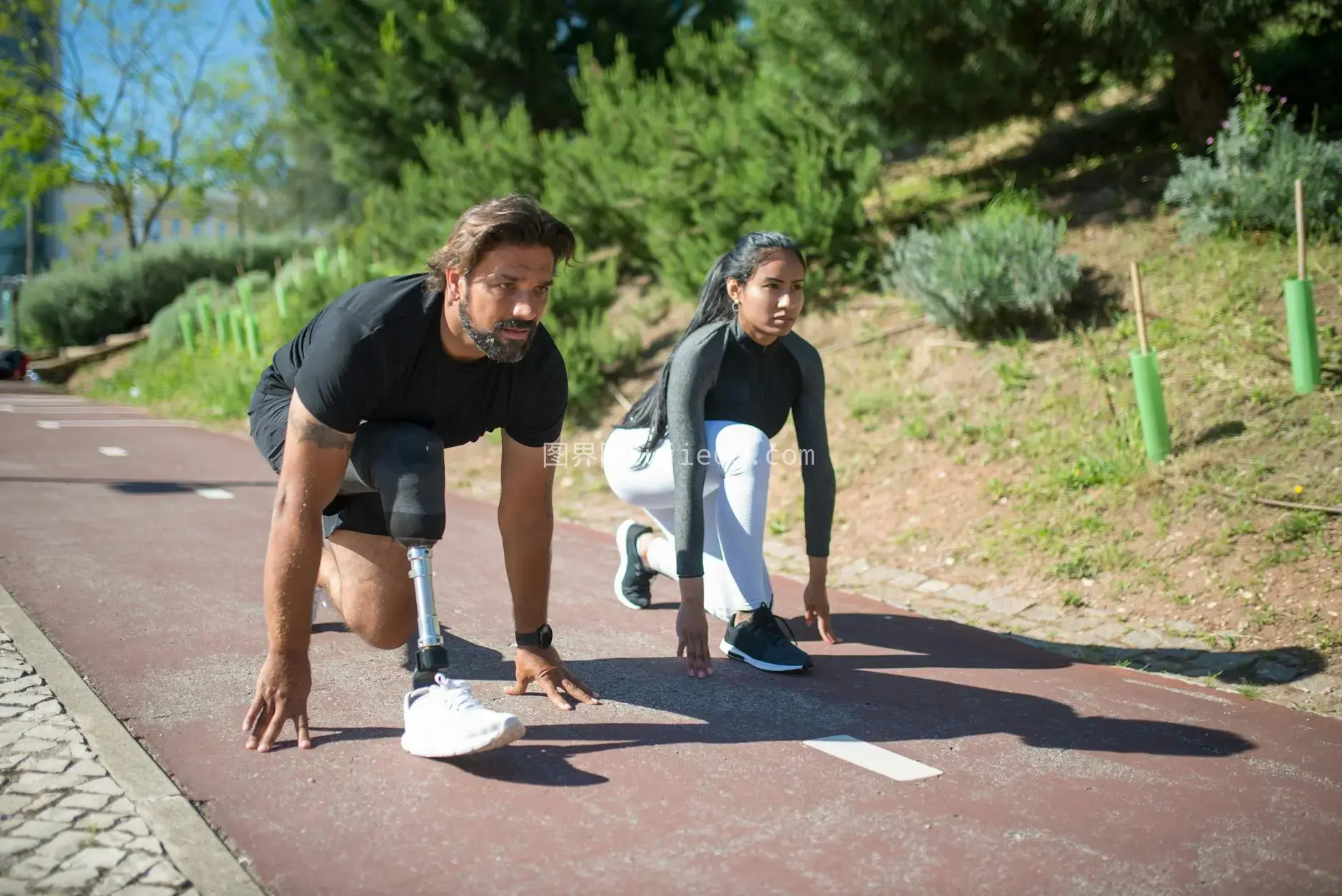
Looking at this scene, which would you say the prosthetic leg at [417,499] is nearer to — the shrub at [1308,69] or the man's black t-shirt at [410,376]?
the man's black t-shirt at [410,376]

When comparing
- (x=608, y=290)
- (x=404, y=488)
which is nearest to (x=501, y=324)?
(x=404, y=488)

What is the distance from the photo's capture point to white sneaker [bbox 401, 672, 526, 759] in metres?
3.19

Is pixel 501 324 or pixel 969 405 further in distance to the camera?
pixel 969 405

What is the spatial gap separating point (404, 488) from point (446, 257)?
0.70 m

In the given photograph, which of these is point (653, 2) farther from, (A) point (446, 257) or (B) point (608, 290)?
→ (A) point (446, 257)

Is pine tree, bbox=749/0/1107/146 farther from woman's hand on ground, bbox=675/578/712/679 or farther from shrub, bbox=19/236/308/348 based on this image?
shrub, bbox=19/236/308/348

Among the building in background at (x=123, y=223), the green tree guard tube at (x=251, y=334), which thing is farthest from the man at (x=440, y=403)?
the building in background at (x=123, y=223)

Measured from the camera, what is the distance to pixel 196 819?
2922 mm

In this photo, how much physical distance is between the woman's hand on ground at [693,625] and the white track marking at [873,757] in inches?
26.5

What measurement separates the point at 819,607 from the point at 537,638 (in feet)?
4.56

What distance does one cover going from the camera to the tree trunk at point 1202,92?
9758 mm

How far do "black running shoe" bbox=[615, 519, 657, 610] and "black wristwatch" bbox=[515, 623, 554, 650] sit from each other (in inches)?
62.3

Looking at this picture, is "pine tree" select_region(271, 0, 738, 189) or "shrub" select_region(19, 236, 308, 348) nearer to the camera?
"pine tree" select_region(271, 0, 738, 189)

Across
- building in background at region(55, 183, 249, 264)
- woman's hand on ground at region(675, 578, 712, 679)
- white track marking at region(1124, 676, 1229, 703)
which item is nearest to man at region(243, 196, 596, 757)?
woman's hand on ground at region(675, 578, 712, 679)
